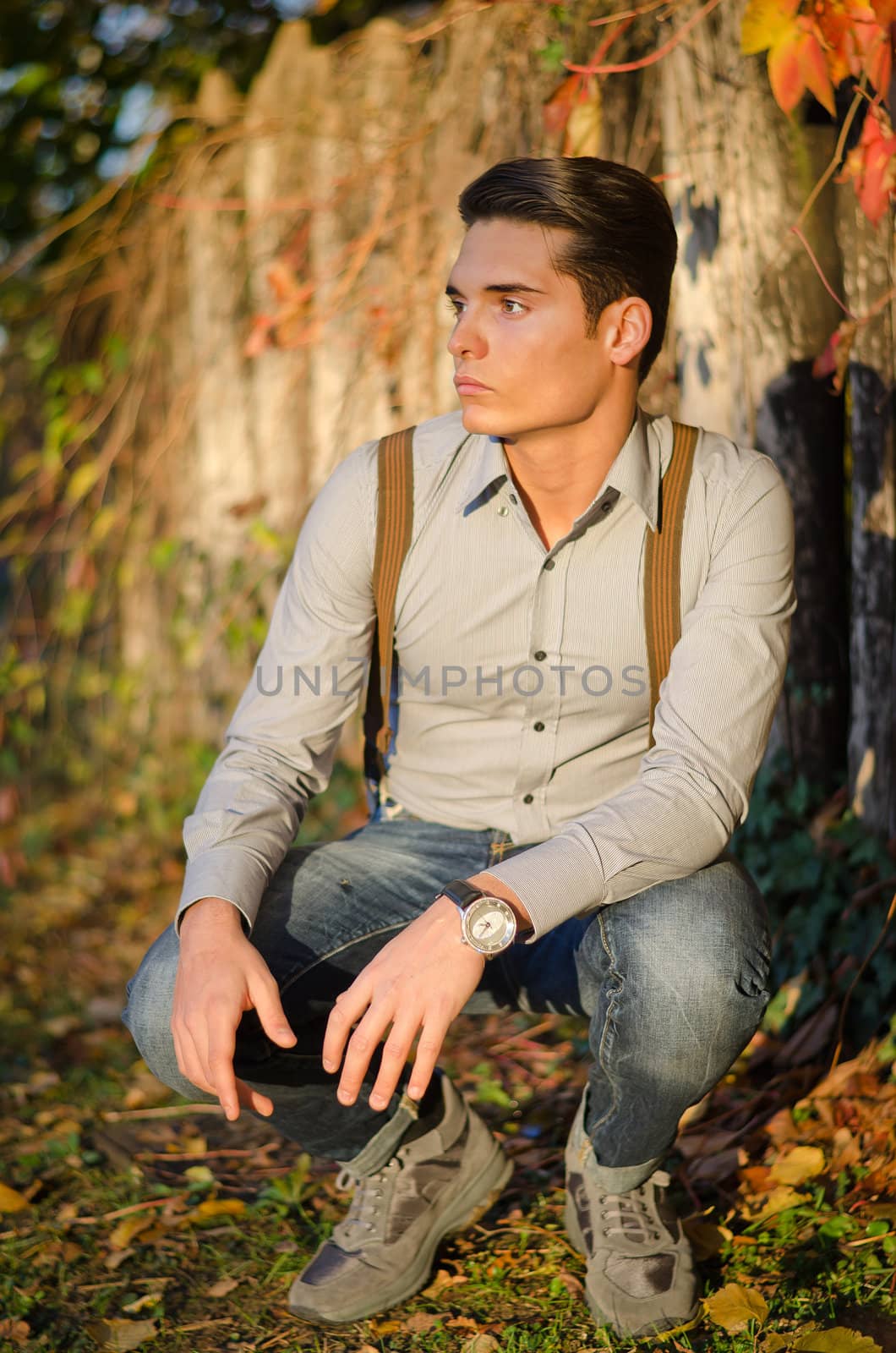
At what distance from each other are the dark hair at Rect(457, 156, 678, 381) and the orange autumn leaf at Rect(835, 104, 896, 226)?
1.35 feet

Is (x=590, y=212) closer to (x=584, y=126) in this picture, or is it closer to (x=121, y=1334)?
(x=584, y=126)

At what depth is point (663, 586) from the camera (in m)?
2.07

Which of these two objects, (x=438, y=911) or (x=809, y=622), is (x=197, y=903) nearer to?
(x=438, y=911)

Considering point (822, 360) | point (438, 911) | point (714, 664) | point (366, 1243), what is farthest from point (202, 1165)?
point (822, 360)

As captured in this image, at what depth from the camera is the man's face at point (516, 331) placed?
207 centimetres

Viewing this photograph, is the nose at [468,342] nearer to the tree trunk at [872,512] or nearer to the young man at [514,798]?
the young man at [514,798]

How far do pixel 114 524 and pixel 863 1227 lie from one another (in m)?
3.64

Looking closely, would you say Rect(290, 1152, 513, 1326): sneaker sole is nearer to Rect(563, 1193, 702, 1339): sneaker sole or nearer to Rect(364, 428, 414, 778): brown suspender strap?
Rect(563, 1193, 702, 1339): sneaker sole

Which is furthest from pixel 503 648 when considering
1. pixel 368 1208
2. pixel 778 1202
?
pixel 778 1202

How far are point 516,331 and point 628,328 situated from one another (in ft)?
0.67

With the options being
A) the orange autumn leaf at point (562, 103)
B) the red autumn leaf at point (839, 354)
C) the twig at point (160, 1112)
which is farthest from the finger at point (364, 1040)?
the orange autumn leaf at point (562, 103)

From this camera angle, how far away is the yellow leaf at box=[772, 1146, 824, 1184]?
224 centimetres

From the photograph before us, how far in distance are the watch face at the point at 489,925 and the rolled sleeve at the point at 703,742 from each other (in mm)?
35

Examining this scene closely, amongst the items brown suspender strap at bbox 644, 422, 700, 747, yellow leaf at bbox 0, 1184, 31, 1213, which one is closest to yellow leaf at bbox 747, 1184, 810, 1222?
brown suspender strap at bbox 644, 422, 700, 747
